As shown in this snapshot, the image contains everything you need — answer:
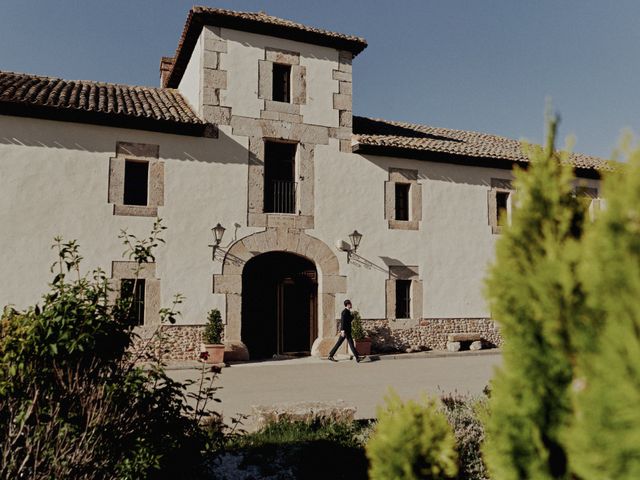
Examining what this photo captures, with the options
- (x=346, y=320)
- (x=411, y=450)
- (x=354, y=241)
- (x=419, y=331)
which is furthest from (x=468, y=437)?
(x=419, y=331)

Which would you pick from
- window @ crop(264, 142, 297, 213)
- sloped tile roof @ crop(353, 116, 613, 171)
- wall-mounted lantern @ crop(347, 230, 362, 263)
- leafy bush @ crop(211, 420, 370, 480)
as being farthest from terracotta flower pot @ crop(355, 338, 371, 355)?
leafy bush @ crop(211, 420, 370, 480)

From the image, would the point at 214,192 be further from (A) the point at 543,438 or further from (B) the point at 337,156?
(A) the point at 543,438

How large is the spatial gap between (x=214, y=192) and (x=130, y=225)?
1.99 meters

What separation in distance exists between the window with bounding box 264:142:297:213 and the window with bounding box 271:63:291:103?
1220 millimetres

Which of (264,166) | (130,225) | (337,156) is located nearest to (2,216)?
(130,225)

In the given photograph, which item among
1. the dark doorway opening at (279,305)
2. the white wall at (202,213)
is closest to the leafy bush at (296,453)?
the white wall at (202,213)

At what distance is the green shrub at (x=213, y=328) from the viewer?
11.5 metres

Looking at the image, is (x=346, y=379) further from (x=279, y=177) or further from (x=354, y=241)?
(x=279, y=177)

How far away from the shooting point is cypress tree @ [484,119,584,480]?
1.70 metres

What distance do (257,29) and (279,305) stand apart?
6801 millimetres

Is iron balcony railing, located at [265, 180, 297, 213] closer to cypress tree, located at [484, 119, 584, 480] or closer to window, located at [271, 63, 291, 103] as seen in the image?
window, located at [271, 63, 291, 103]

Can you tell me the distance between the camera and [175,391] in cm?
353

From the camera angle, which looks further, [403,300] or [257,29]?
[403,300]

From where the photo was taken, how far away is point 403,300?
45.3 ft
